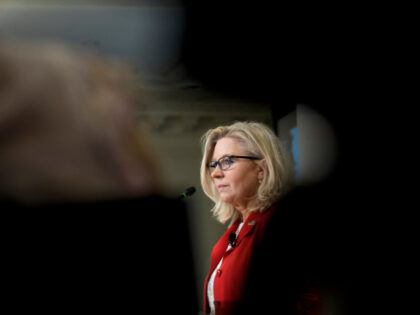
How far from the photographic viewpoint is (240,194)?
1047 mm

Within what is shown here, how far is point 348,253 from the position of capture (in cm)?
130

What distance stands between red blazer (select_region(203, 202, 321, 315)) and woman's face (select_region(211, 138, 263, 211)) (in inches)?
2.3

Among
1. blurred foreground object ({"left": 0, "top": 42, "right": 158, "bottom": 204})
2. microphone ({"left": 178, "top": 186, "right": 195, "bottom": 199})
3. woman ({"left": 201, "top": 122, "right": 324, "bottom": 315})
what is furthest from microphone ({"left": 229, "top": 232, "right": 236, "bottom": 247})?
blurred foreground object ({"left": 0, "top": 42, "right": 158, "bottom": 204})

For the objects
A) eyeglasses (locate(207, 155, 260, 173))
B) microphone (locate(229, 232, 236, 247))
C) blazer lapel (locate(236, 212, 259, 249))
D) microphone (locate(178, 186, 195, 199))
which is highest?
eyeglasses (locate(207, 155, 260, 173))

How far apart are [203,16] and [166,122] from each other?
38cm

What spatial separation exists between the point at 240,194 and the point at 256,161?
0.10 meters

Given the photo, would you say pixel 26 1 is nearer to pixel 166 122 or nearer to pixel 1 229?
pixel 166 122

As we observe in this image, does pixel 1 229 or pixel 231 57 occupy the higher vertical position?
pixel 231 57

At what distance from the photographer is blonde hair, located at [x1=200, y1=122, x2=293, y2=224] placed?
104cm

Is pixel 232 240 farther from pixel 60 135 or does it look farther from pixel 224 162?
pixel 60 135

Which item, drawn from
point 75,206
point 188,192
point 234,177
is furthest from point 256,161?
point 75,206

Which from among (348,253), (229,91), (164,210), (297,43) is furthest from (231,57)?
(348,253)

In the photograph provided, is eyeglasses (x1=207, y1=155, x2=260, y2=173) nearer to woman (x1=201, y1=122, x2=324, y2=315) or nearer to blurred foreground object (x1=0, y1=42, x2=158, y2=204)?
woman (x1=201, y1=122, x2=324, y2=315)

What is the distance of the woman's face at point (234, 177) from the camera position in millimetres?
1041
